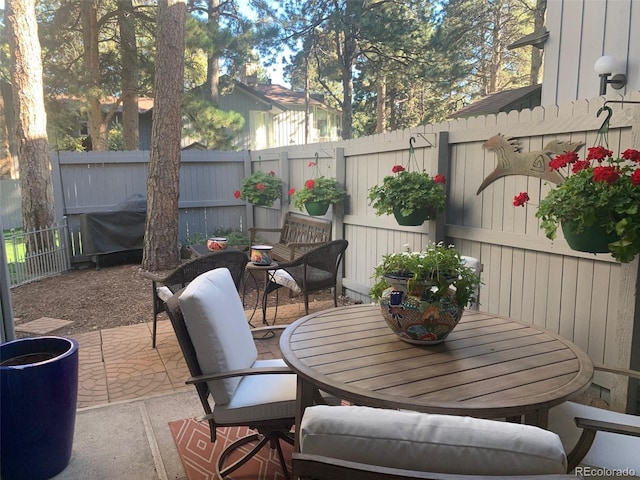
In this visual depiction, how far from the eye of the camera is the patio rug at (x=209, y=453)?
210cm

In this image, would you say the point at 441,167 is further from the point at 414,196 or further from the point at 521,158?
the point at 521,158

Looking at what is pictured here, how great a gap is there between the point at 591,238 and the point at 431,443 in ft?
5.70

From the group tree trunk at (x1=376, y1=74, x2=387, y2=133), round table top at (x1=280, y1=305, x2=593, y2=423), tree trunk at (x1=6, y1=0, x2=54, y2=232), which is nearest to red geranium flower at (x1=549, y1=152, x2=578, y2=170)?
round table top at (x1=280, y1=305, x2=593, y2=423)

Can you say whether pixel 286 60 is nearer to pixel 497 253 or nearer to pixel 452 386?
pixel 497 253

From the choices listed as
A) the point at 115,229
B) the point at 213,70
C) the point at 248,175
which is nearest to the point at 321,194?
the point at 115,229

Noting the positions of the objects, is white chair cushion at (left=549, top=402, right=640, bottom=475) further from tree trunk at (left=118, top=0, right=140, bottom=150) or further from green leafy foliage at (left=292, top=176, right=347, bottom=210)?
tree trunk at (left=118, top=0, right=140, bottom=150)

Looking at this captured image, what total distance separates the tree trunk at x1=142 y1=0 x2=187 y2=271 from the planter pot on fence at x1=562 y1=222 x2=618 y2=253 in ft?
17.2

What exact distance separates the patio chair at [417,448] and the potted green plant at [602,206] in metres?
1.53

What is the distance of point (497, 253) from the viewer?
328cm

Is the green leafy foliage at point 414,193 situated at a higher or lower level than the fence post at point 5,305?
higher

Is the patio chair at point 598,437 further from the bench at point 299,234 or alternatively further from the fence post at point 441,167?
the bench at point 299,234

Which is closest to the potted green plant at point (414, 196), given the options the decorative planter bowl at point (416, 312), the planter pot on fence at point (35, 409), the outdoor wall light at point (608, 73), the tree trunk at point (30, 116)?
the decorative planter bowl at point (416, 312)

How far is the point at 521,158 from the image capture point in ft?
9.83

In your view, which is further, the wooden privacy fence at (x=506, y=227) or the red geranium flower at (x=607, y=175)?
the wooden privacy fence at (x=506, y=227)
